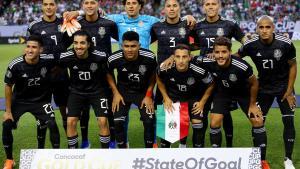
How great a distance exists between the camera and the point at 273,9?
111 ft

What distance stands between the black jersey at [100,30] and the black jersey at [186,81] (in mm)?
1128

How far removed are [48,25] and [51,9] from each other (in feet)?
0.84

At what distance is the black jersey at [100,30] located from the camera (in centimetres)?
655

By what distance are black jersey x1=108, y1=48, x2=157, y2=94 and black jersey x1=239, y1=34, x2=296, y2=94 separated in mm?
1321

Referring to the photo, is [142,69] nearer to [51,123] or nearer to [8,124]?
[51,123]

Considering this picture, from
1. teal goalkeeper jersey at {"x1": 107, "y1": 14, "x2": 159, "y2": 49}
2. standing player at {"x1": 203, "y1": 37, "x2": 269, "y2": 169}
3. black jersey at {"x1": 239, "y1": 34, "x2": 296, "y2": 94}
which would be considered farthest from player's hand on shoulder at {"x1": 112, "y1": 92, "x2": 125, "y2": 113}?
black jersey at {"x1": 239, "y1": 34, "x2": 296, "y2": 94}

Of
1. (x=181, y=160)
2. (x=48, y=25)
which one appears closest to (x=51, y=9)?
(x=48, y=25)

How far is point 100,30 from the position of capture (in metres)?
6.55

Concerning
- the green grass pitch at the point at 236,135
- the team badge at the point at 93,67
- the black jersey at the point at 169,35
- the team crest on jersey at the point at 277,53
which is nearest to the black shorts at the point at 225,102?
the team crest on jersey at the point at 277,53

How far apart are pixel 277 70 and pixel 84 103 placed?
271cm

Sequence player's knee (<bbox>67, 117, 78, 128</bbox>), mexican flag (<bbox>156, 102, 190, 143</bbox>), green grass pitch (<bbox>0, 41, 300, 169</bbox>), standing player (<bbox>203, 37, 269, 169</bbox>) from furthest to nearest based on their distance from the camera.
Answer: green grass pitch (<bbox>0, 41, 300, 169</bbox>), player's knee (<bbox>67, 117, 78, 128</bbox>), mexican flag (<bbox>156, 102, 190, 143</bbox>), standing player (<bbox>203, 37, 269, 169</bbox>)

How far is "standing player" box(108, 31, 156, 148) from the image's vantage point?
5.86 metres

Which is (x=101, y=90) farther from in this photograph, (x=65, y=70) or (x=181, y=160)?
(x=181, y=160)

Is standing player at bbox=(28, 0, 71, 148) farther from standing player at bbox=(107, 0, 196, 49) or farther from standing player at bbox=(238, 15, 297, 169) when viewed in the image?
standing player at bbox=(238, 15, 297, 169)
